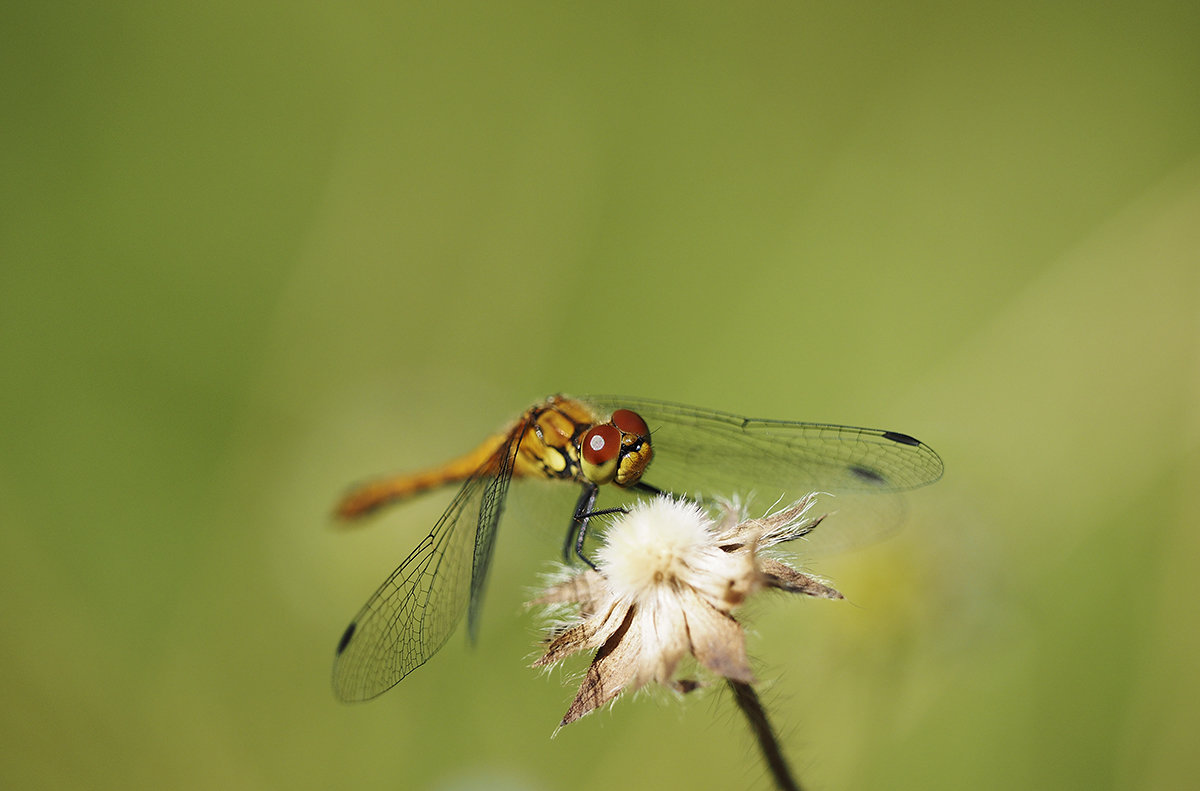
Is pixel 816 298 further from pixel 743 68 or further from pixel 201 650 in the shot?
pixel 201 650

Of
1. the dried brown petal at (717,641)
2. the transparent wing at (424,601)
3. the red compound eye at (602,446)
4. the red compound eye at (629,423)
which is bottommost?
the transparent wing at (424,601)

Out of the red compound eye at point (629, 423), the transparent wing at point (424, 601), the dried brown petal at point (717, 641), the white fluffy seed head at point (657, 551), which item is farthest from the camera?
the red compound eye at point (629, 423)

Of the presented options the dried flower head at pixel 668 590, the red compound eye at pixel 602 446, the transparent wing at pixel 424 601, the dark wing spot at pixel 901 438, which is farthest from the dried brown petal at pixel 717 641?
the dark wing spot at pixel 901 438

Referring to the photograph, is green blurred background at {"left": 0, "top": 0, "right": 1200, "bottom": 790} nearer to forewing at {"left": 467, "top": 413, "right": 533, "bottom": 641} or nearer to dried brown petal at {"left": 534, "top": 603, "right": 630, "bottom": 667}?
forewing at {"left": 467, "top": 413, "right": 533, "bottom": 641}

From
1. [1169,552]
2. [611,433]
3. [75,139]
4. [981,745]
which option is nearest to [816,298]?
[1169,552]

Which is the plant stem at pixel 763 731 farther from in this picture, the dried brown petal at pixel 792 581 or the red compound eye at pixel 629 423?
the red compound eye at pixel 629 423

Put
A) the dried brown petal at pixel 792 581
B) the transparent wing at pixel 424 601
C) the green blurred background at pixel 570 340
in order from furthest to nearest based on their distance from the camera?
the green blurred background at pixel 570 340 → the transparent wing at pixel 424 601 → the dried brown petal at pixel 792 581

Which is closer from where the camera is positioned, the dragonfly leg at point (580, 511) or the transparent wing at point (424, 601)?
the transparent wing at point (424, 601)

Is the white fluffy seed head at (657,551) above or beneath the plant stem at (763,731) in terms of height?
above

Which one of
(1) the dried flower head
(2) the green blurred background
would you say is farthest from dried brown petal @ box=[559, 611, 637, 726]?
(2) the green blurred background
